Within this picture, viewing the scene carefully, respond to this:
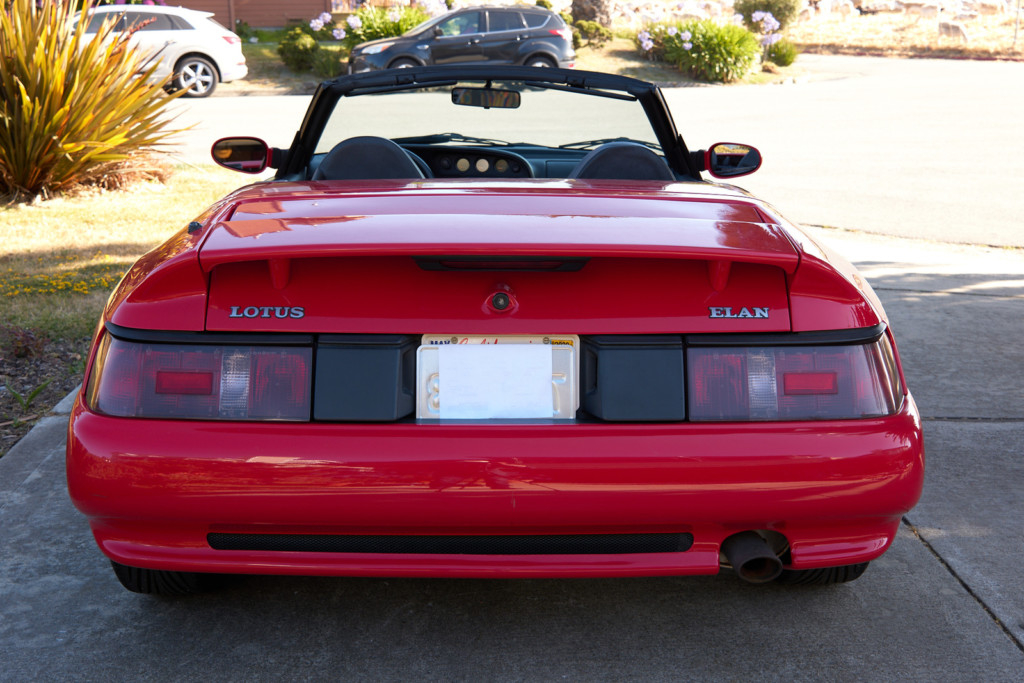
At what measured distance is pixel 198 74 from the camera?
769 inches

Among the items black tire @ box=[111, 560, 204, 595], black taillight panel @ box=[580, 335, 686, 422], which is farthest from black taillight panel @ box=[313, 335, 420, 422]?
black tire @ box=[111, 560, 204, 595]

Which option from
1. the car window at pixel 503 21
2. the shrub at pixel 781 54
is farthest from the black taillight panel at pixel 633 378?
the shrub at pixel 781 54

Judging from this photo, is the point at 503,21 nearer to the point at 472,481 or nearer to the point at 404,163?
the point at 404,163

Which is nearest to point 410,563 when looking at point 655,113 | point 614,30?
point 655,113

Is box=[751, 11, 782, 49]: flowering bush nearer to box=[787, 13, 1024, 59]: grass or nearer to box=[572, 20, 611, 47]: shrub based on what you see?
box=[572, 20, 611, 47]: shrub

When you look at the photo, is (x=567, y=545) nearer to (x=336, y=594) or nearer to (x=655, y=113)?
(x=336, y=594)

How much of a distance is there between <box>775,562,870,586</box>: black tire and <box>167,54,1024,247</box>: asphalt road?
3535mm

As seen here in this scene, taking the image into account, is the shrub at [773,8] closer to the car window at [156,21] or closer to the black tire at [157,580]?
the car window at [156,21]

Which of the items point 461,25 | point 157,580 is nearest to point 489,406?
point 157,580

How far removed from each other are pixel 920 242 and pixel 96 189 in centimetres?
716

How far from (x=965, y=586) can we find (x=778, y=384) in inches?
44.4

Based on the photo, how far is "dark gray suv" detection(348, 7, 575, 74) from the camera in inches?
791

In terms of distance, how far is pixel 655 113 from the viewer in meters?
3.94

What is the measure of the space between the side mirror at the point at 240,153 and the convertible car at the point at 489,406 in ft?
5.45
